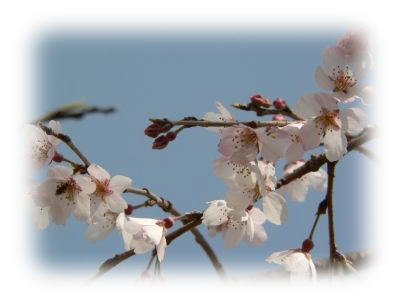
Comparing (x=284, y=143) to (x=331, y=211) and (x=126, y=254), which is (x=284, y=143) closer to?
(x=331, y=211)

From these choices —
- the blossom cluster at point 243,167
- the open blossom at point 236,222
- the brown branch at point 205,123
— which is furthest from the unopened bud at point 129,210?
the brown branch at point 205,123

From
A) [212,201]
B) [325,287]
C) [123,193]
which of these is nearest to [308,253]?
[325,287]

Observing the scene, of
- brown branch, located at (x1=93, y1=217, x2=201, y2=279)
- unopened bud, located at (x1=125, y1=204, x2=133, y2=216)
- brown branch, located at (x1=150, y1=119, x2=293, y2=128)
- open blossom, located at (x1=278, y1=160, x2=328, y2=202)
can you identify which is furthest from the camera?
open blossom, located at (x1=278, y1=160, x2=328, y2=202)

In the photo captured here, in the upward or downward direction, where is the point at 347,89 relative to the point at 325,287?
upward

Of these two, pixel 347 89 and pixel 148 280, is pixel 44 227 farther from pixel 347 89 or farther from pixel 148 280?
pixel 347 89

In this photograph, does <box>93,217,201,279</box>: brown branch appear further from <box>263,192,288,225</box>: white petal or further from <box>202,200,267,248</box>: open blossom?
<box>263,192,288,225</box>: white petal

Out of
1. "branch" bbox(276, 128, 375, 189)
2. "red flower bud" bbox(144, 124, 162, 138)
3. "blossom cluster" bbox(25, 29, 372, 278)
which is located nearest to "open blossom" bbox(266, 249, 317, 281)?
"blossom cluster" bbox(25, 29, 372, 278)

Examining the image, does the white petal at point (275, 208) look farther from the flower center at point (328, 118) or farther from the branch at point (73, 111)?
the branch at point (73, 111)
